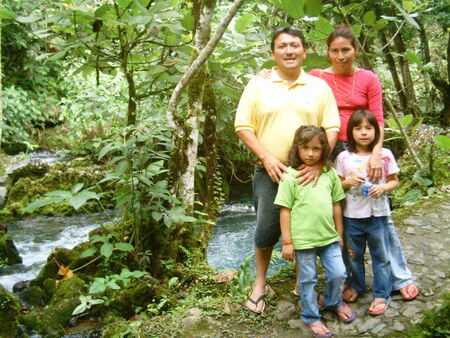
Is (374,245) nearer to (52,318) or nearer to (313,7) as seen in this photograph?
(313,7)

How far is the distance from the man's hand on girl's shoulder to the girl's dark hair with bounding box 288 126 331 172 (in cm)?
4

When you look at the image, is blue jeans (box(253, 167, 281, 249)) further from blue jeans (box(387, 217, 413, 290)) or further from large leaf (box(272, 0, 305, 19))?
large leaf (box(272, 0, 305, 19))

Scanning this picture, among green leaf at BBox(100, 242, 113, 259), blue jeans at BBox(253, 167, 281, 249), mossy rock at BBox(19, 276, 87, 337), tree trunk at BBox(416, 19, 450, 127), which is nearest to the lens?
blue jeans at BBox(253, 167, 281, 249)

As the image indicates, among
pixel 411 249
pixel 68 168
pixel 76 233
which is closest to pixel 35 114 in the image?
pixel 68 168

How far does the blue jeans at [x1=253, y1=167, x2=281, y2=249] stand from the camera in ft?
9.29

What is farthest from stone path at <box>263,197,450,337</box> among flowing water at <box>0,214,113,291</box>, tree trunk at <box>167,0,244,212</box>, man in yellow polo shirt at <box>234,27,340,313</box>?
flowing water at <box>0,214,113,291</box>

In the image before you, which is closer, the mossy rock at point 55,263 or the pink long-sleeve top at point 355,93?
the pink long-sleeve top at point 355,93

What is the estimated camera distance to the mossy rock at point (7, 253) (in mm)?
6098

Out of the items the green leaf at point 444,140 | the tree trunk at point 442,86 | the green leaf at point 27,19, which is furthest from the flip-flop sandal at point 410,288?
the tree trunk at point 442,86

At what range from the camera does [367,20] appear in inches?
98.7

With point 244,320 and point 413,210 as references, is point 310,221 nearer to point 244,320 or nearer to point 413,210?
point 244,320

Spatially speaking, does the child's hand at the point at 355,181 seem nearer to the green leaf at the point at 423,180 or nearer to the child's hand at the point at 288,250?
the green leaf at the point at 423,180

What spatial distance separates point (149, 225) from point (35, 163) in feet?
22.1

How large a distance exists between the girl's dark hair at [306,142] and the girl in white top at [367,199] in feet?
0.69
